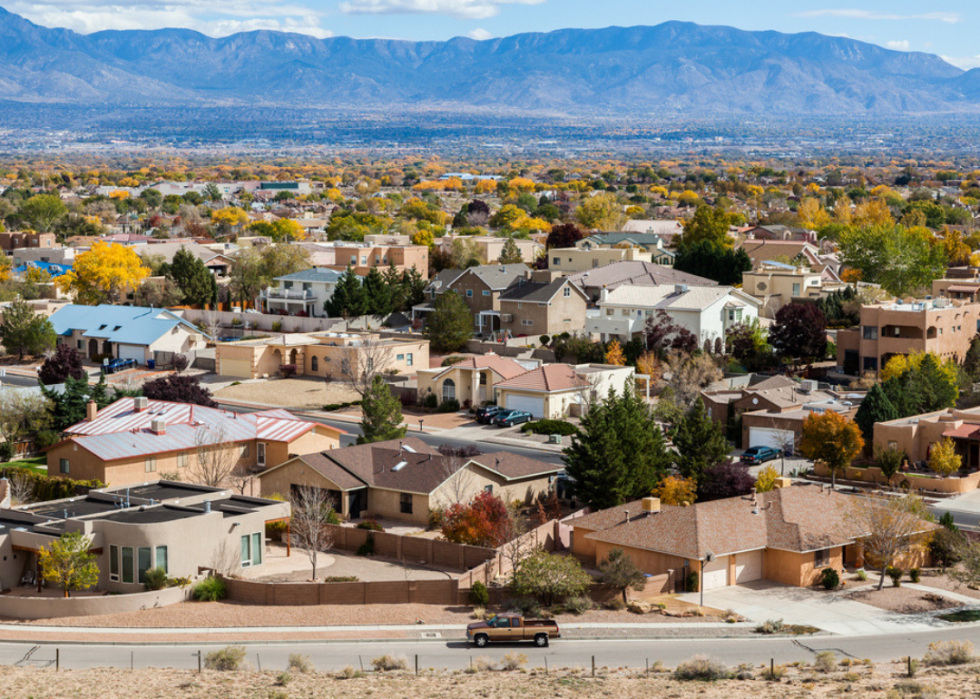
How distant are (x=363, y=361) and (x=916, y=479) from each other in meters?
33.7

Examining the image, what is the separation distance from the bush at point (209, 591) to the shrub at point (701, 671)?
14.9 meters

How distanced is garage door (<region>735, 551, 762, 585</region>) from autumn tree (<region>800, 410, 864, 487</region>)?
37.9 feet

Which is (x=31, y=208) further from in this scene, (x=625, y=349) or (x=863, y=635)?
(x=863, y=635)

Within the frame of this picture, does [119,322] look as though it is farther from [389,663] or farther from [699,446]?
[389,663]

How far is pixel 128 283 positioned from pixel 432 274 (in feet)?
78.3

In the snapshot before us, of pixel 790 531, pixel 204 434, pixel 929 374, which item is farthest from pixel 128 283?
pixel 790 531

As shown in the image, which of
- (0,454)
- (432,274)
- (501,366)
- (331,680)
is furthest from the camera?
(432,274)

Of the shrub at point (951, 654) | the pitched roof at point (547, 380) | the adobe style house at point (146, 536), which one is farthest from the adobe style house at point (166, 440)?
the shrub at point (951, 654)

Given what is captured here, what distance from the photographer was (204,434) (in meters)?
58.5

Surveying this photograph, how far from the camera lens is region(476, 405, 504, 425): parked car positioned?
7162 centimetres

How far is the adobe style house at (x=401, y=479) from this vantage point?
173 ft

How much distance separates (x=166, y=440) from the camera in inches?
2277

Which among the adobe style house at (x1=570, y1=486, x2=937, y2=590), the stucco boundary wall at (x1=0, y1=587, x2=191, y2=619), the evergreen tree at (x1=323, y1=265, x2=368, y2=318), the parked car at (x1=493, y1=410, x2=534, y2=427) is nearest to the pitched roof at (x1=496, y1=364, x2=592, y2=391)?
the parked car at (x1=493, y1=410, x2=534, y2=427)

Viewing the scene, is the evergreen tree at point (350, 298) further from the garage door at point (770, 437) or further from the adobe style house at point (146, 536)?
the adobe style house at point (146, 536)
